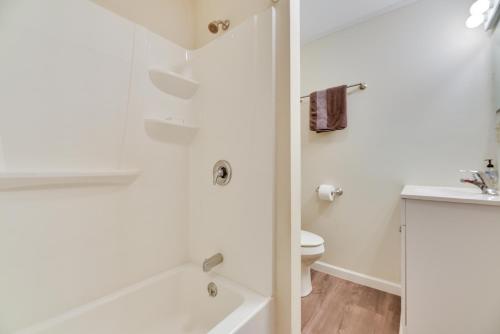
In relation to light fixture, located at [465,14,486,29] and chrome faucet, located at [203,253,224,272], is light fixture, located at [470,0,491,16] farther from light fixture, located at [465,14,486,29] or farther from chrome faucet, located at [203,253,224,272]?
chrome faucet, located at [203,253,224,272]

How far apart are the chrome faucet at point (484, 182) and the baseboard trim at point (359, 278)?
100 cm

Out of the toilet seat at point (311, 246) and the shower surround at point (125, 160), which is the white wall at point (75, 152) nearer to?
the shower surround at point (125, 160)

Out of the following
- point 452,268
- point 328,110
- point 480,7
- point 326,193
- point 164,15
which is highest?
point 480,7

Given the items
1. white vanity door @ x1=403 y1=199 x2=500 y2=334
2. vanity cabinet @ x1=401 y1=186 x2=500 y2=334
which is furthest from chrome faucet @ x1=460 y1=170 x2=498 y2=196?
white vanity door @ x1=403 y1=199 x2=500 y2=334

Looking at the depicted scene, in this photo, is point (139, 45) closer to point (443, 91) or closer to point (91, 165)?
point (91, 165)

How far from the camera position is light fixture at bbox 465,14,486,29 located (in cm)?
131

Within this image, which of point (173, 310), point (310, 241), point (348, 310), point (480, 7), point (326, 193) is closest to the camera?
point (173, 310)

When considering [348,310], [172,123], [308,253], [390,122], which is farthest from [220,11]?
[348,310]

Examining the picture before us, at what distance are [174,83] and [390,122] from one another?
5.77ft

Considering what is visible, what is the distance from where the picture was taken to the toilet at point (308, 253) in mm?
1585

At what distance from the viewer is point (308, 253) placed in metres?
1.58

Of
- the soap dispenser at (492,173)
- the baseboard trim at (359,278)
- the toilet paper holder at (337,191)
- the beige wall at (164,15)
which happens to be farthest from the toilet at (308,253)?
the beige wall at (164,15)

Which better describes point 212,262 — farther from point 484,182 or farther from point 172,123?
point 484,182

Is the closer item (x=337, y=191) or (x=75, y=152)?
(x=75, y=152)
